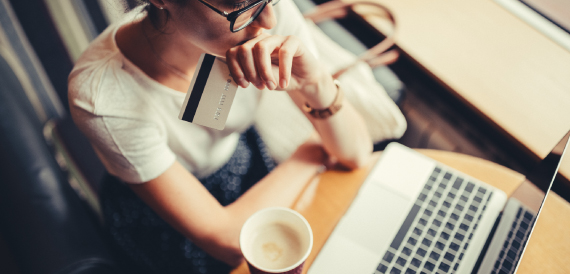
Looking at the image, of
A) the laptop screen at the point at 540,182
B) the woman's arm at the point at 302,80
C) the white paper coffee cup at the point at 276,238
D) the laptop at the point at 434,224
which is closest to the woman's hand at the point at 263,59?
the woman's arm at the point at 302,80

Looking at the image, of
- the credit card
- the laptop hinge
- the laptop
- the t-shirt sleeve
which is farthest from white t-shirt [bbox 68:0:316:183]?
the laptop hinge

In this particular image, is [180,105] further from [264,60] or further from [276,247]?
[276,247]

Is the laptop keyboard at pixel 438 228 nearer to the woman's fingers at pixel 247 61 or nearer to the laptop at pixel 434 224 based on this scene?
the laptop at pixel 434 224

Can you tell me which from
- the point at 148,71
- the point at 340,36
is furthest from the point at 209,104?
the point at 340,36

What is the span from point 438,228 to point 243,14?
24.0 inches

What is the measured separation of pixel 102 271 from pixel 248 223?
42cm

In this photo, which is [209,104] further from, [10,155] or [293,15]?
[10,155]

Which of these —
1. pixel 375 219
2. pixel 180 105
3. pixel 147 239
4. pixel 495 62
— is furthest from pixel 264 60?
pixel 495 62

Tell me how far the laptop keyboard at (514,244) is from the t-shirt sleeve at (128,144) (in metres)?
0.71

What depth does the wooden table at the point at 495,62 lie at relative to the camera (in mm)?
875

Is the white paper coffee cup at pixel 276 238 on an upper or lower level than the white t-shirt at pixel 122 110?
lower

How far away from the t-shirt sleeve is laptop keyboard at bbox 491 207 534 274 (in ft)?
2.34

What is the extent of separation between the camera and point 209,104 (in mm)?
569

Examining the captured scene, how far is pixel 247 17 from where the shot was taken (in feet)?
1.98
